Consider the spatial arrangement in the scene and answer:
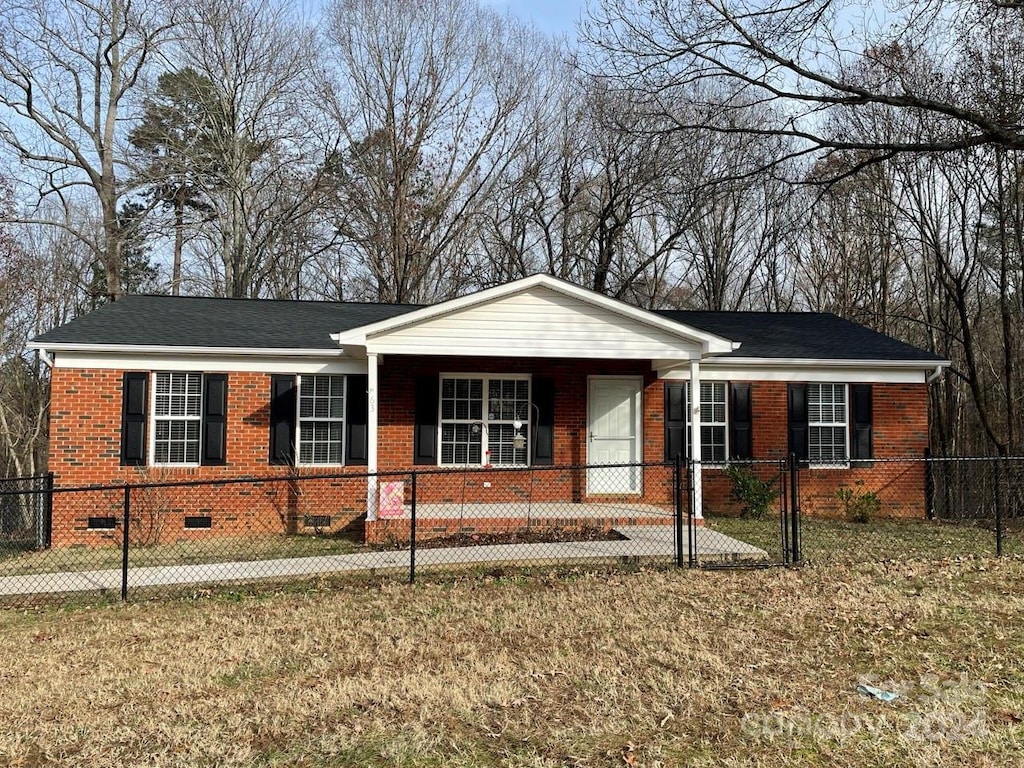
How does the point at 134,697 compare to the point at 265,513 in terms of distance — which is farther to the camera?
the point at 265,513

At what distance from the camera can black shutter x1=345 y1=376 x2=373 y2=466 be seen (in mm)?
12398

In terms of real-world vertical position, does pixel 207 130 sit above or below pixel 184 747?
above

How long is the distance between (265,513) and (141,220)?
14171 millimetres

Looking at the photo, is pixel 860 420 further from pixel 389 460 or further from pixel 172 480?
pixel 172 480

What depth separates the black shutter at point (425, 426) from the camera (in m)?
12.6

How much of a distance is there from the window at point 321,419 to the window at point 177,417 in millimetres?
1613

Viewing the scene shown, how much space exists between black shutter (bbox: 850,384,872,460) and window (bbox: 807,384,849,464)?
0.45 ft

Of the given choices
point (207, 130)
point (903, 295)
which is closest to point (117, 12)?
point (207, 130)

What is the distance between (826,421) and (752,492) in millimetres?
1946

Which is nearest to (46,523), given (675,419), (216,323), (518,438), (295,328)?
(216,323)

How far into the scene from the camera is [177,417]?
39.5 feet

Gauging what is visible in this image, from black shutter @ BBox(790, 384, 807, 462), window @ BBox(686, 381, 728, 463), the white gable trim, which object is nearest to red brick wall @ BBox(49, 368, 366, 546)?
the white gable trim

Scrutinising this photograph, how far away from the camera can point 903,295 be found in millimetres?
25156

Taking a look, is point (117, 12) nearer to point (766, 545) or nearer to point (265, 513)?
point (265, 513)
